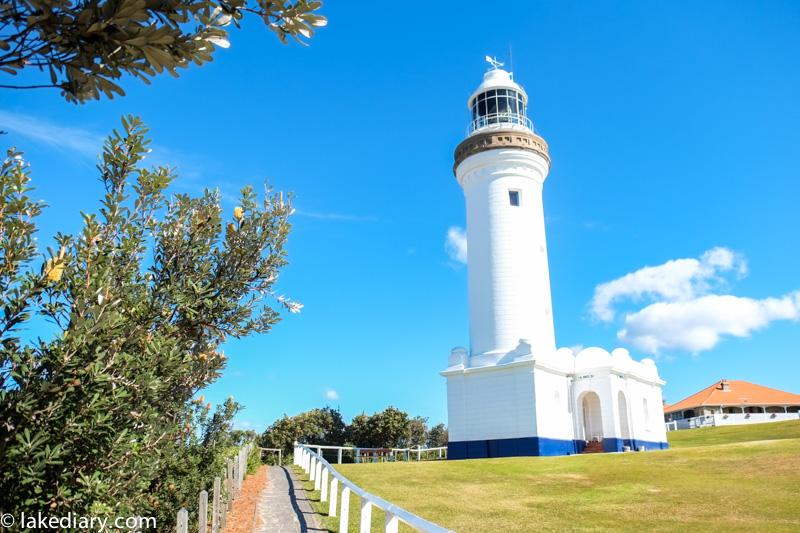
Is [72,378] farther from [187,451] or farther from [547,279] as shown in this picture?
[547,279]

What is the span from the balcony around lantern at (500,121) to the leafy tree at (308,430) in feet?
87.2

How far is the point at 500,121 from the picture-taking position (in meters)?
31.3

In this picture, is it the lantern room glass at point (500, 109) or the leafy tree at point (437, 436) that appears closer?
the lantern room glass at point (500, 109)

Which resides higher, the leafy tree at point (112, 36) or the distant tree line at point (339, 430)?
the leafy tree at point (112, 36)

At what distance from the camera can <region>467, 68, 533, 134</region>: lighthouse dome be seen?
31359 mm

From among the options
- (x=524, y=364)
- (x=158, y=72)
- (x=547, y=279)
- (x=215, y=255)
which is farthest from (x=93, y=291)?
(x=547, y=279)

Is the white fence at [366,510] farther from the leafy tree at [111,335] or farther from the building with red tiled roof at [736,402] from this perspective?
the building with red tiled roof at [736,402]

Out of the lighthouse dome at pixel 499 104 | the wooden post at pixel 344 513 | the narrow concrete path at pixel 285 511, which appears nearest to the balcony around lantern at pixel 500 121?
the lighthouse dome at pixel 499 104

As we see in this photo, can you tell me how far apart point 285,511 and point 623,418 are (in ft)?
69.0

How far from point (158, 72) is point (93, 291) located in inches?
81.5

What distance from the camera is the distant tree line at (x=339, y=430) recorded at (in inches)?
1697

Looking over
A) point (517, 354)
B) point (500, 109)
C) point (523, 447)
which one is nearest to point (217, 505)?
point (523, 447)

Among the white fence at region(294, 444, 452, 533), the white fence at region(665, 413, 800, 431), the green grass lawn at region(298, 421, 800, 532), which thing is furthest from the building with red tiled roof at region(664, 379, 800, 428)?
the white fence at region(294, 444, 452, 533)

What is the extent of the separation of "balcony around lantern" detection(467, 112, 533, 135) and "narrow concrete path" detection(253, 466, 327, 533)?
20.4m
